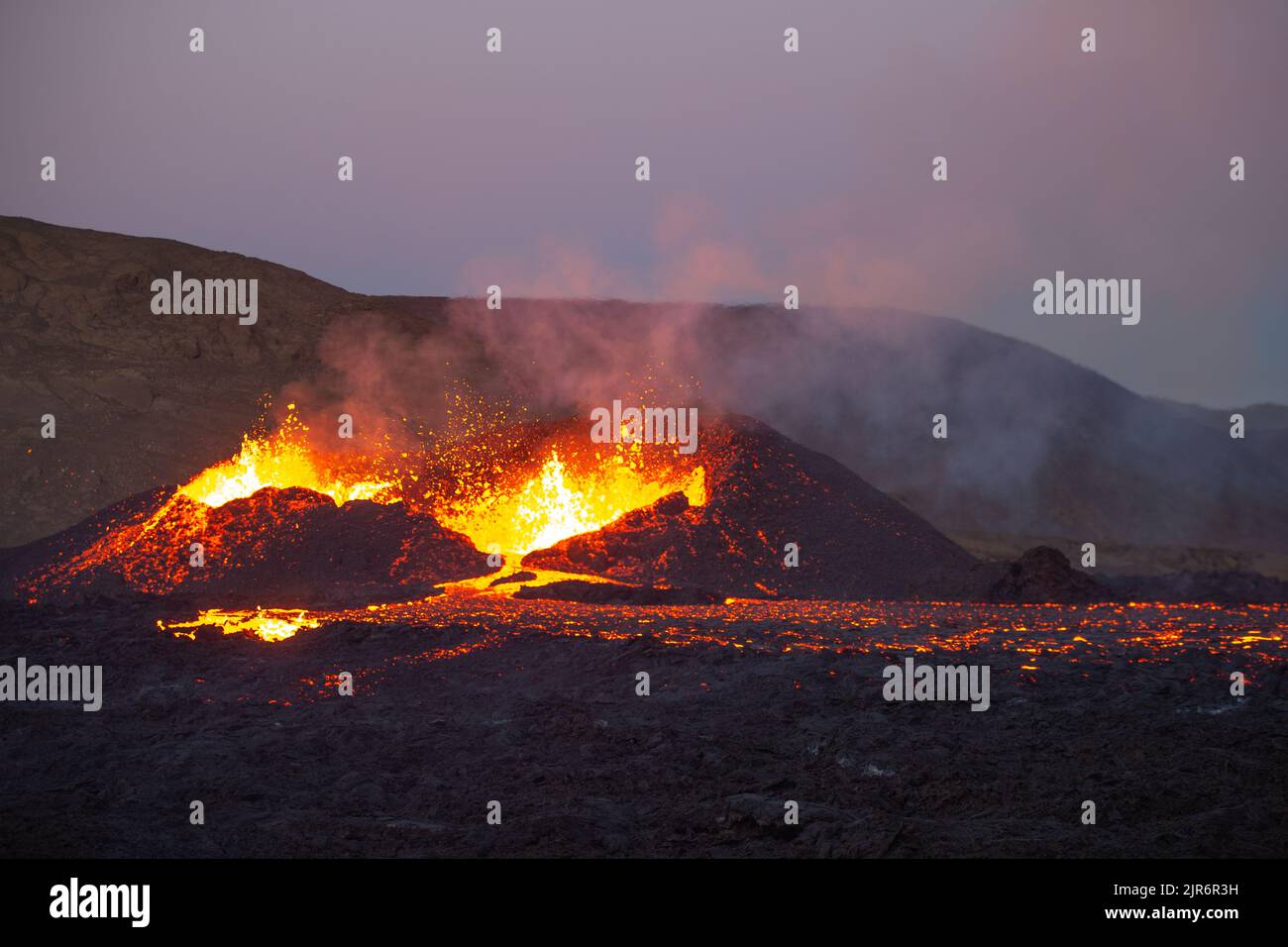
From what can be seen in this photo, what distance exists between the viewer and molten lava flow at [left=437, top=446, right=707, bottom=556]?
88.6 ft

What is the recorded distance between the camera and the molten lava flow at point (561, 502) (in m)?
27.0

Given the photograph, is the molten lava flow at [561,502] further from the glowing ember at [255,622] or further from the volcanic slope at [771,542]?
the glowing ember at [255,622]

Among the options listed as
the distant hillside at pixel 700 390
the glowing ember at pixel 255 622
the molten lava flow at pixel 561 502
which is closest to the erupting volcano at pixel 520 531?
the molten lava flow at pixel 561 502

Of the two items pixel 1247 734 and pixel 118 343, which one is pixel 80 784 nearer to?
pixel 1247 734

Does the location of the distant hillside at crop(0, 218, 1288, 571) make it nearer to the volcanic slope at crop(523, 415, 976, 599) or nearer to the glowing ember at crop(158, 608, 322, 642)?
the volcanic slope at crop(523, 415, 976, 599)

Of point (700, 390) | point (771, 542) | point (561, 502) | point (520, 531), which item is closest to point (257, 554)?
point (520, 531)

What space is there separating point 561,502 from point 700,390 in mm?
42964

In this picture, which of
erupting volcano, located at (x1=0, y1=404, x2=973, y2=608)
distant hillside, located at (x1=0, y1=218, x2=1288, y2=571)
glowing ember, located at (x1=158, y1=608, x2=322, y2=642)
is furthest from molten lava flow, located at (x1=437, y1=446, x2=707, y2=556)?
distant hillside, located at (x1=0, y1=218, x2=1288, y2=571)

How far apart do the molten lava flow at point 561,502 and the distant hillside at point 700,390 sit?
1860 centimetres

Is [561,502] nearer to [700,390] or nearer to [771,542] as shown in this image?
[771,542]

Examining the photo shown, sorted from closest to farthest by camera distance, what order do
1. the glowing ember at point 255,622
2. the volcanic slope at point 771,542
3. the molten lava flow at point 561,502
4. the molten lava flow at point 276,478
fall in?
the glowing ember at point 255,622, the volcanic slope at point 771,542, the molten lava flow at point 561,502, the molten lava flow at point 276,478

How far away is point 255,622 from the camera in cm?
1877
